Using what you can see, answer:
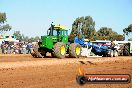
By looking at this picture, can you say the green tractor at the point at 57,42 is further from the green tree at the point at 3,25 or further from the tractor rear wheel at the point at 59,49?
the green tree at the point at 3,25

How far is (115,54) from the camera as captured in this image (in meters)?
29.3

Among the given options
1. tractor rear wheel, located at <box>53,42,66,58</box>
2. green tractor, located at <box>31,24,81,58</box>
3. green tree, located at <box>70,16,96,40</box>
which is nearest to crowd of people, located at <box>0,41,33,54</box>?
green tractor, located at <box>31,24,81,58</box>

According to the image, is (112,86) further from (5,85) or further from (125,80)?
(5,85)

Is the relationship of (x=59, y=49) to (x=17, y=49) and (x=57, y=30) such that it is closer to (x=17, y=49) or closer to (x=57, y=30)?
(x=57, y=30)

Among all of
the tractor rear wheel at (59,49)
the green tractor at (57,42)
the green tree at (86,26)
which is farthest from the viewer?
the green tree at (86,26)

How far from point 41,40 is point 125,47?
13.8 meters

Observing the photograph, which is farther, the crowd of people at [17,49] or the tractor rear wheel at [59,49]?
the crowd of people at [17,49]

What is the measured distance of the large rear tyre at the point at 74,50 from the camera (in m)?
23.1

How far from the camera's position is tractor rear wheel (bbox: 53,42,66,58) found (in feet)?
71.9

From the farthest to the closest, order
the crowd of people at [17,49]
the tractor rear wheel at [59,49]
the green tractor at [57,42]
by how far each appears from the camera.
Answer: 1. the crowd of people at [17,49]
2. the green tractor at [57,42]
3. the tractor rear wheel at [59,49]

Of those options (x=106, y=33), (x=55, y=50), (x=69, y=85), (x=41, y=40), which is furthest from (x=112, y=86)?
(x=106, y=33)

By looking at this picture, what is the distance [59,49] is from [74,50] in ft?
5.22

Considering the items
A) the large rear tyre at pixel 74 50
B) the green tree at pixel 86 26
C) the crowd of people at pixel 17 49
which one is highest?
the green tree at pixel 86 26

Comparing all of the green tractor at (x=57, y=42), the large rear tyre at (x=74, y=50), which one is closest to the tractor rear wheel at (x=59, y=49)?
the green tractor at (x=57, y=42)
